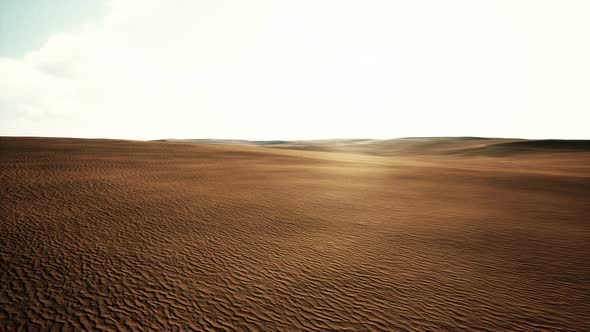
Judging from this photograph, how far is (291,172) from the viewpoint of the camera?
18109 mm

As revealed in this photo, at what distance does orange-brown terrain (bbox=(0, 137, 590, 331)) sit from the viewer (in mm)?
4754

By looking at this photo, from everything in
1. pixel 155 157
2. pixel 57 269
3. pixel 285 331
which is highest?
pixel 155 157

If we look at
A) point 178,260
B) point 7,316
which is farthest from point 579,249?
point 7,316

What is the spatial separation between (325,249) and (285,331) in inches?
120

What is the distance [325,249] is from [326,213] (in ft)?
9.70

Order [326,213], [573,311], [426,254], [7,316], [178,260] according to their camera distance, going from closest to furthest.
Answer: [7,316] → [573,311] → [178,260] → [426,254] → [326,213]

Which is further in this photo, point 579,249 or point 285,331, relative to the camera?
point 579,249

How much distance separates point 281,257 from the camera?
22.4ft

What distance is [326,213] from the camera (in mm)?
10188

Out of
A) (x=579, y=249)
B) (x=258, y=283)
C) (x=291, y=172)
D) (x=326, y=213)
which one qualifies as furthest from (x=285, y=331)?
(x=291, y=172)

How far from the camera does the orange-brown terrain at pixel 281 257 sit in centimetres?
475

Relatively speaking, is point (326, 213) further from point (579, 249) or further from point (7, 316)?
point (7, 316)

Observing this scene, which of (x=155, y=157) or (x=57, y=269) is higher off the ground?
(x=155, y=157)

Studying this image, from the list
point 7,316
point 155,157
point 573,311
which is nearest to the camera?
point 7,316
